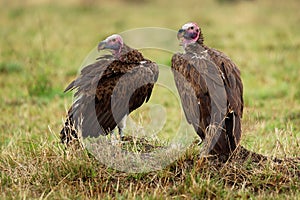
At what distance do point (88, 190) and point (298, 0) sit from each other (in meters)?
13.8

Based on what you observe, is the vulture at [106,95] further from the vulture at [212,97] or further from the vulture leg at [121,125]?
the vulture at [212,97]

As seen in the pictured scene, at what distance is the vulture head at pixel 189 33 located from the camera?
5328 mm

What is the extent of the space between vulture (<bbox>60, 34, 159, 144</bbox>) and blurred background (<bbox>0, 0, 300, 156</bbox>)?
0.85 ft

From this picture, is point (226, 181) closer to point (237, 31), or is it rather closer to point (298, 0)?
point (237, 31)

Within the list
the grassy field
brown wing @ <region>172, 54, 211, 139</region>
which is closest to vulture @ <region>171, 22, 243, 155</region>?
brown wing @ <region>172, 54, 211, 139</region>

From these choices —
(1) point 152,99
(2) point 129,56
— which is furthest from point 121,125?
(1) point 152,99

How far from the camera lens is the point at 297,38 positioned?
1189 cm

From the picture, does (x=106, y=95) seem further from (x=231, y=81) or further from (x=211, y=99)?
(x=231, y=81)

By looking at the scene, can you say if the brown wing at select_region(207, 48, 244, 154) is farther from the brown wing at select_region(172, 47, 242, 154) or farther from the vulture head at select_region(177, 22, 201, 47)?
the vulture head at select_region(177, 22, 201, 47)

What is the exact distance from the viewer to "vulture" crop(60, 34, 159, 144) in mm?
5066

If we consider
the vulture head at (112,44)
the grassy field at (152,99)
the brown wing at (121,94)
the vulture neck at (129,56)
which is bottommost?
the grassy field at (152,99)

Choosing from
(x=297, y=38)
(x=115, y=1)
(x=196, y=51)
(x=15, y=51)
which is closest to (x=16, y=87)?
(x=15, y=51)

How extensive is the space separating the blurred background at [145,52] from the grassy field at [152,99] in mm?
25

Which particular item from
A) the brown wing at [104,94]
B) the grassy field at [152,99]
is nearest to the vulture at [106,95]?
the brown wing at [104,94]
